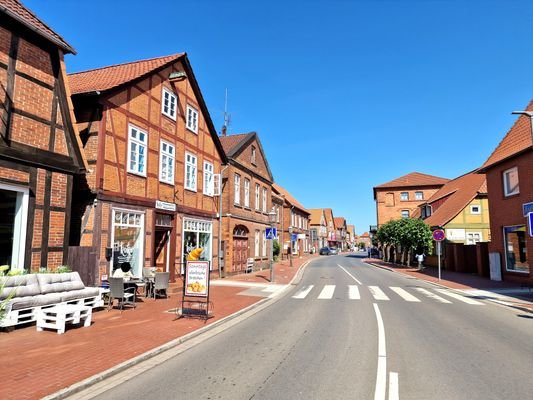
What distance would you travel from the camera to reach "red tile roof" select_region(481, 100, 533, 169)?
734 inches

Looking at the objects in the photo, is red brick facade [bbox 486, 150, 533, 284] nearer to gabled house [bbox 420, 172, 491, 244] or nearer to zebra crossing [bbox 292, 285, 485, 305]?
zebra crossing [bbox 292, 285, 485, 305]

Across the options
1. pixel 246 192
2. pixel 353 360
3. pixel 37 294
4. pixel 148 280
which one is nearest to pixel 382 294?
pixel 148 280

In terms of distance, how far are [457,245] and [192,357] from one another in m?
25.7

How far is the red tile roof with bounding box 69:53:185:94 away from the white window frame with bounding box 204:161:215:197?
558 cm

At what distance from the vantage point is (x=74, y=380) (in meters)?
5.26

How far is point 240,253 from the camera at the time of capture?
84.1 feet

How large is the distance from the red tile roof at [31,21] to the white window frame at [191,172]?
7.93 meters

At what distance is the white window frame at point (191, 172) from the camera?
18.7 metres

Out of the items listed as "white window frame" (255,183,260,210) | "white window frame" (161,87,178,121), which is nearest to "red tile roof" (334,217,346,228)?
"white window frame" (255,183,260,210)

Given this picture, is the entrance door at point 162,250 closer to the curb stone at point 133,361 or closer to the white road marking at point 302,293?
the white road marking at point 302,293

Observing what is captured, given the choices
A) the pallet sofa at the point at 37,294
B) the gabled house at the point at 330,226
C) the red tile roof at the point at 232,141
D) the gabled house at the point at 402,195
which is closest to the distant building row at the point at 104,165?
the pallet sofa at the point at 37,294

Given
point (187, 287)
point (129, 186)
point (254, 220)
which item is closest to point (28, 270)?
point (187, 287)

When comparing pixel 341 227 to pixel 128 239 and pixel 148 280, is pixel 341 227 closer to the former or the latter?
pixel 128 239

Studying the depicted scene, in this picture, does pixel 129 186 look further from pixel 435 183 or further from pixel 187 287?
pixel 435 183
